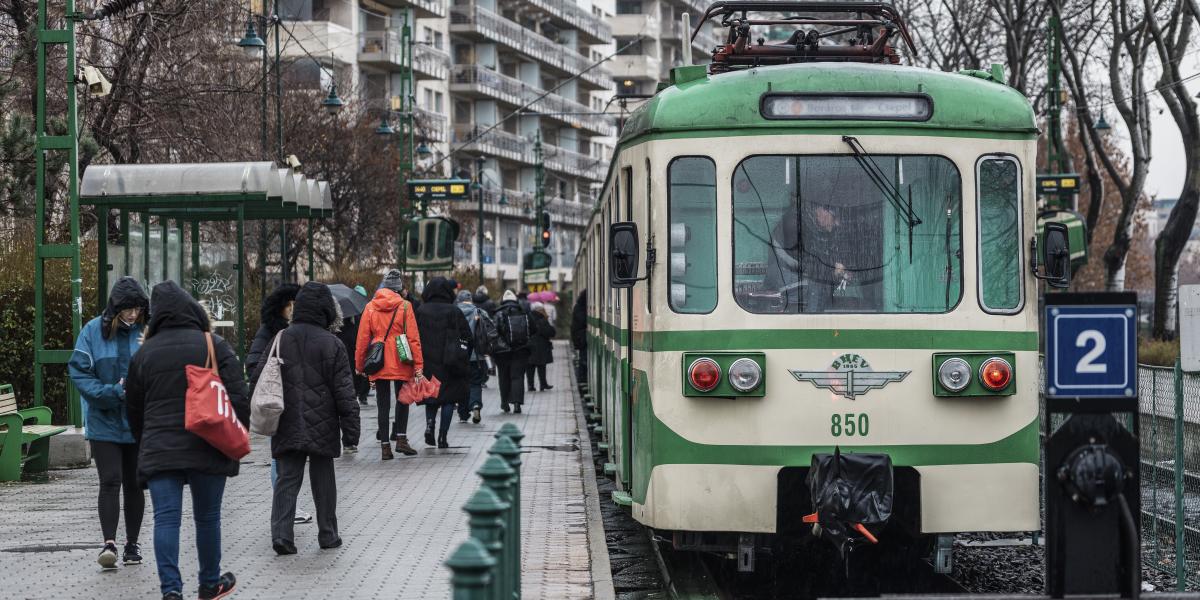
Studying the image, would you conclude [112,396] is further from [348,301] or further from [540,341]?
[540,341]

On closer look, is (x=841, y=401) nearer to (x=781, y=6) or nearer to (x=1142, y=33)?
(x=781, y=6)

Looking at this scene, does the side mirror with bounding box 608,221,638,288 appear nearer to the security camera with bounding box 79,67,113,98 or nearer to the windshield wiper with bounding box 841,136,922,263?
the windshield wiper with bounding box 841,136,922,263

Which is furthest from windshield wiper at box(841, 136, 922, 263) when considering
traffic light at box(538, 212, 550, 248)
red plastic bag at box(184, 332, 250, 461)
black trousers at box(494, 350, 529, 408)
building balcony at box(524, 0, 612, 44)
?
building balcony at box(524, 0, 612, 44)

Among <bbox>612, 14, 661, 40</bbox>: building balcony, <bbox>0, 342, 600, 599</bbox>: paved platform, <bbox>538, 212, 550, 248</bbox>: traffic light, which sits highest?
<bbox>612, 14, 661, 40</bbox>: building balcony

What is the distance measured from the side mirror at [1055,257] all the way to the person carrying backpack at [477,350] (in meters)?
12.7

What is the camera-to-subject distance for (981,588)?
10617 mm

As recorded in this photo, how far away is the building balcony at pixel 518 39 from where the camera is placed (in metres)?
80.6

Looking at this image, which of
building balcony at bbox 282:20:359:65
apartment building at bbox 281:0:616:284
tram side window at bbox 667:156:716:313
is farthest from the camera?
apartment building at bbox 281:0:616:284

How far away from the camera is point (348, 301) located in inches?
886

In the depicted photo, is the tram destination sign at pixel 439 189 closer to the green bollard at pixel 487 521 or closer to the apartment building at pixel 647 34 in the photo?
the green bollard at pixel 487 521

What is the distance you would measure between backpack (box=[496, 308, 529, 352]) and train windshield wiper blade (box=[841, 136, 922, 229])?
47.2ft

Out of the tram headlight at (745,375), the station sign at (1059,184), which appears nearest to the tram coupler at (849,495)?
the tram headlight at (745,375)

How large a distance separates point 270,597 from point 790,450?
2863mm

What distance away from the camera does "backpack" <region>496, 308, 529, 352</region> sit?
23328 millimetres
